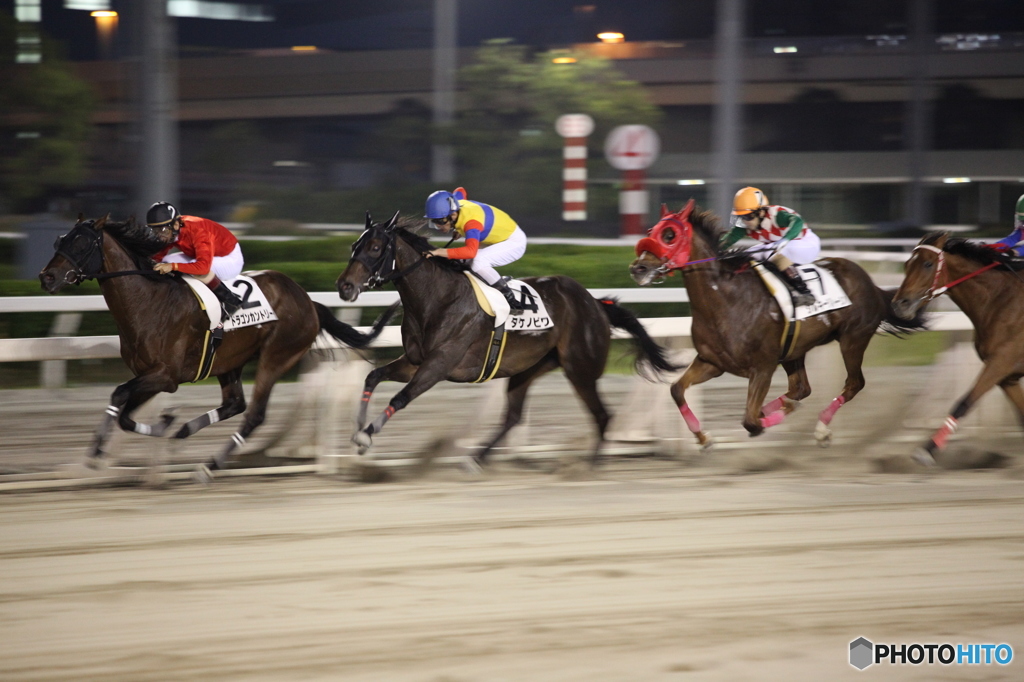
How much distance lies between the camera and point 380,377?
569cm

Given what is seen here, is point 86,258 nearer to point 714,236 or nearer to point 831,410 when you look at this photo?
point 714,236

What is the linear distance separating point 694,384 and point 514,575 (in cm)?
268

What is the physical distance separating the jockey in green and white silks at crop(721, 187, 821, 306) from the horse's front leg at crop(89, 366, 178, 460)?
3167mm

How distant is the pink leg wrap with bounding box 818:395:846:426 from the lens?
648cm

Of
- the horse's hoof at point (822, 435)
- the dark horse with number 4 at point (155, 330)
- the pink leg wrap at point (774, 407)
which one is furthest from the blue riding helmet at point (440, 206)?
the horse's hoof at point (822, 435)

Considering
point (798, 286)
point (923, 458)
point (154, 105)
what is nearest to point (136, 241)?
point (154, 105)

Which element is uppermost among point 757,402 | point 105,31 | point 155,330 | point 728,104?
point 105,31

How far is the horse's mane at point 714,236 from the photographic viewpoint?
20.7 feet

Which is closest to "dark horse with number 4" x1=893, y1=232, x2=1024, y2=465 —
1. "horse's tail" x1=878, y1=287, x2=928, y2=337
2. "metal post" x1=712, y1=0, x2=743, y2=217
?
"horse's tail" x1=878, y1=287, x2=928, y2=337

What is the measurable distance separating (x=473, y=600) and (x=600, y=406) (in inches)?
107

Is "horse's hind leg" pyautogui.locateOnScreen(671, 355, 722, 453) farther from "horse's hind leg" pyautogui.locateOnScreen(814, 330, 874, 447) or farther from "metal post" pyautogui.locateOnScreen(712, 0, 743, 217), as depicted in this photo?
"metal post" pyautogui.locateOnScreen(712, 0, 743, 217)

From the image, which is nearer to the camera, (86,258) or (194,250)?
(86,258)

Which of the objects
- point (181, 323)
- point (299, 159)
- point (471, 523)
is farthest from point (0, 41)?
point (471, 523)

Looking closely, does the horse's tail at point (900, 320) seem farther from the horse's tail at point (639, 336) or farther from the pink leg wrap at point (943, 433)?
the horse's tail at point (639, 336)
